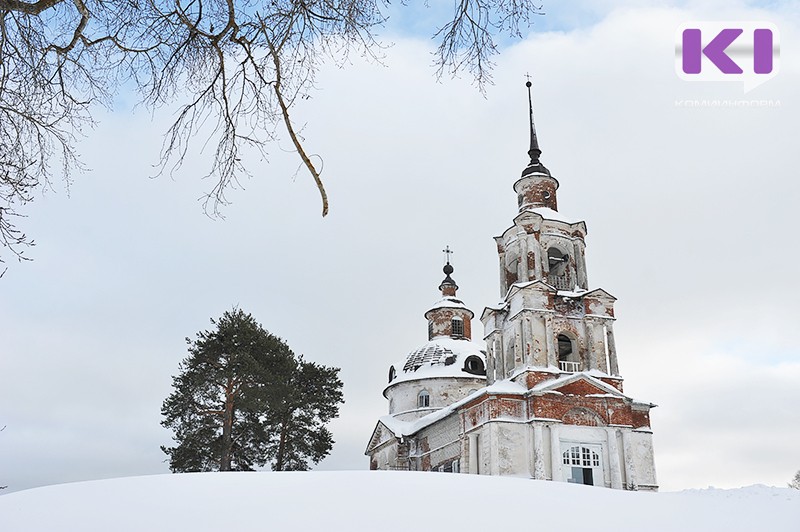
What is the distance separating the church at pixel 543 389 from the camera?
89.4 ft

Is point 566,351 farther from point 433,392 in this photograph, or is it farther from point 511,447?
point 433,392

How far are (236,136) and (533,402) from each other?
23412mm

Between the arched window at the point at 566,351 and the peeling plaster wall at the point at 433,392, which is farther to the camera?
the peeling plaster wall at the point at 433,392

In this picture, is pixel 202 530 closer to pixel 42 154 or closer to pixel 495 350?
pixel 42 154

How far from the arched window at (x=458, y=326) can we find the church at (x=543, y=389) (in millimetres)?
9080

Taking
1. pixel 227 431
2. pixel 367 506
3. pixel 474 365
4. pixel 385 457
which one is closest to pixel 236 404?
pixel 227 431

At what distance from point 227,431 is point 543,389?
13712mm

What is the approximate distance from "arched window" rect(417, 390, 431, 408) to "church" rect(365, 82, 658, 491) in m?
2.87

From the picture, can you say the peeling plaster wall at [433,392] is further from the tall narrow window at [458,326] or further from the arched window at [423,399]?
the tall narrow window at [458,326]

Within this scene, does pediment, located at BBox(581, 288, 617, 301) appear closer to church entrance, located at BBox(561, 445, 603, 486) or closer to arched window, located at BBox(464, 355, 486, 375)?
church entrance, located at BBox(561, 445, 603, 486)

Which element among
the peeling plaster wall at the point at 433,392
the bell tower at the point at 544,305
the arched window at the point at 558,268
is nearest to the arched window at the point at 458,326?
the peeling plaster wall at the point at 433,392

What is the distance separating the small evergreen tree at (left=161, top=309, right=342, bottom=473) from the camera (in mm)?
31484

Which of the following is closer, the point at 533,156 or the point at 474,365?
the point at 533,156

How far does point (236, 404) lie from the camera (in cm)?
3162
